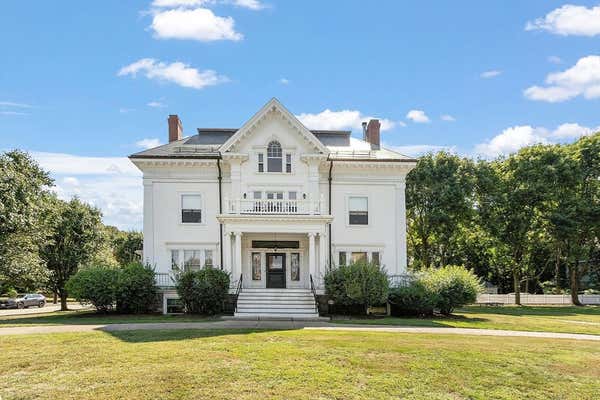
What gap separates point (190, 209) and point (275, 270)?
5.94 metres

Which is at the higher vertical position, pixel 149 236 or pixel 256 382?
pixel 149 236

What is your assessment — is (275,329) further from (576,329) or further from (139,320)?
(576,329)

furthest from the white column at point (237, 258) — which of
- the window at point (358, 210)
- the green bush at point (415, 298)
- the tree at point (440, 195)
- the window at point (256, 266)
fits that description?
the tree at point (440, 195)

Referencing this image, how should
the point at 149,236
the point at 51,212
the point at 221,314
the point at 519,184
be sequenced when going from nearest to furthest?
the point at 221,314 → the point at 149,236 → the point at 51,212 → the point at 519,184

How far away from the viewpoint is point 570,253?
40.5 metres

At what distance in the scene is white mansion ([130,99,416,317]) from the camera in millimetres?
27812

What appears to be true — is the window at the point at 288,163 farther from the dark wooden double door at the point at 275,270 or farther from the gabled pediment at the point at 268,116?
the dark wooden double door at the point at 275,270

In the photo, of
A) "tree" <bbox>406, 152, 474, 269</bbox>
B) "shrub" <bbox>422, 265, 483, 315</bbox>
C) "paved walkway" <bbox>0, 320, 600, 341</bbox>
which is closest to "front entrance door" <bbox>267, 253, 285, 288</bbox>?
"shrub" <bbox>422, 265, 483, 315</bbox>

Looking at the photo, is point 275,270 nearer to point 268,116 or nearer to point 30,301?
point 268,116

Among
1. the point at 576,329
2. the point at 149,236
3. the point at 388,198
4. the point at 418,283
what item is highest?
the point at 388,198

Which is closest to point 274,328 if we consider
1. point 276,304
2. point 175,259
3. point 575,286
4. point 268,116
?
point 276,304

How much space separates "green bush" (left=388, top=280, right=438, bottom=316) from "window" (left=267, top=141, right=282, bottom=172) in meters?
9.37

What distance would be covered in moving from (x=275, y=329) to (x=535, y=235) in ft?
100

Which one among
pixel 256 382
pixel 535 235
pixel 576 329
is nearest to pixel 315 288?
pixel 576 329
